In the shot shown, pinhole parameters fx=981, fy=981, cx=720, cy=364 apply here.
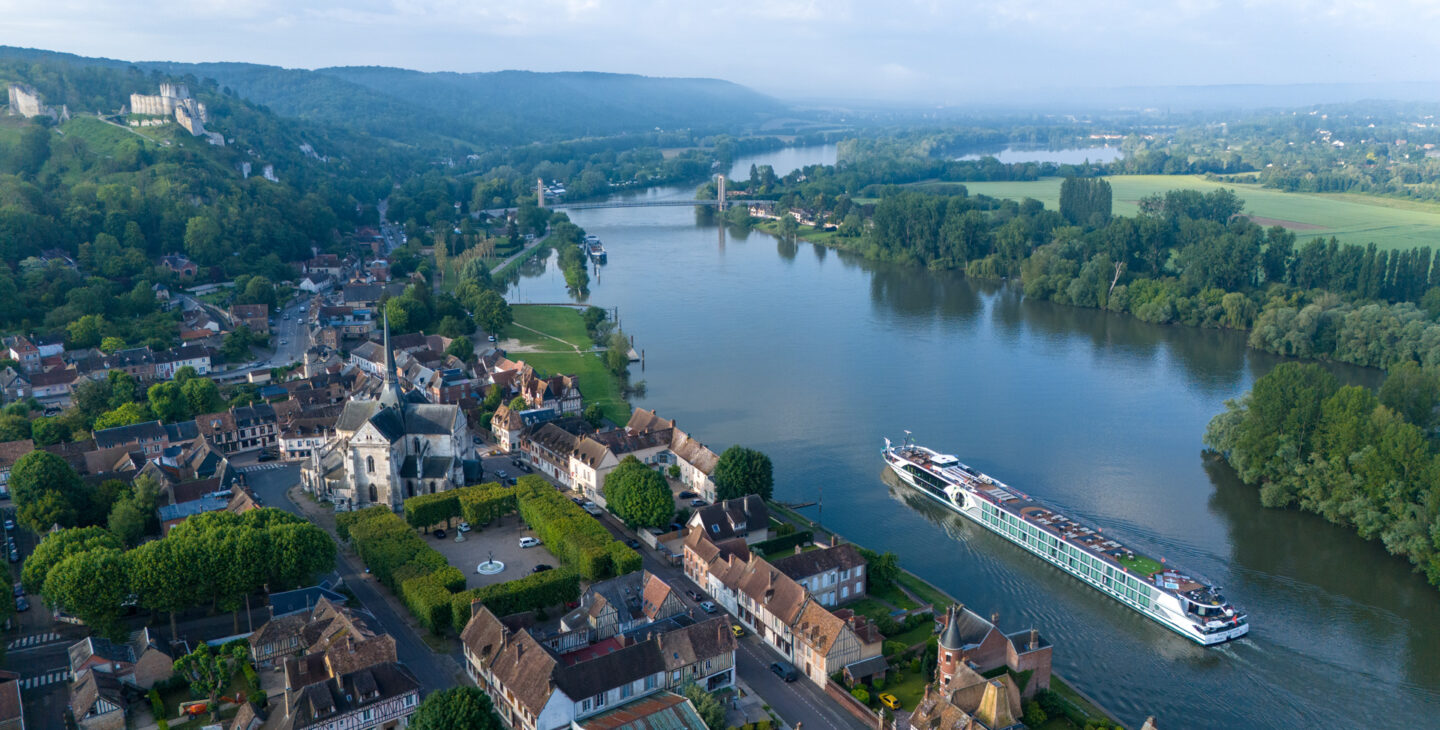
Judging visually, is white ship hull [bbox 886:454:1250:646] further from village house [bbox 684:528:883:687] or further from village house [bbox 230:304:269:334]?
village house [bbox 230:304:269:334]

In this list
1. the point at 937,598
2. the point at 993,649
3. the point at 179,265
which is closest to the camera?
the point at 993,649

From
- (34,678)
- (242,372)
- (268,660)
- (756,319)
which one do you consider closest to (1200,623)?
(268,660)

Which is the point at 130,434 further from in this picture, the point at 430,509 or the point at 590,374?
the point at 590,374

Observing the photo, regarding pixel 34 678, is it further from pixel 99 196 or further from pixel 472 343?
pixel 99 196

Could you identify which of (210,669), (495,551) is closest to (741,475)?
(495,551)

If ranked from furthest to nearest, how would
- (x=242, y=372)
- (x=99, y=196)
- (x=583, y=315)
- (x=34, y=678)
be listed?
(x=99, y=196)
(x=583, y=315)
(x=242, y=372)
(x=34, y=678)
